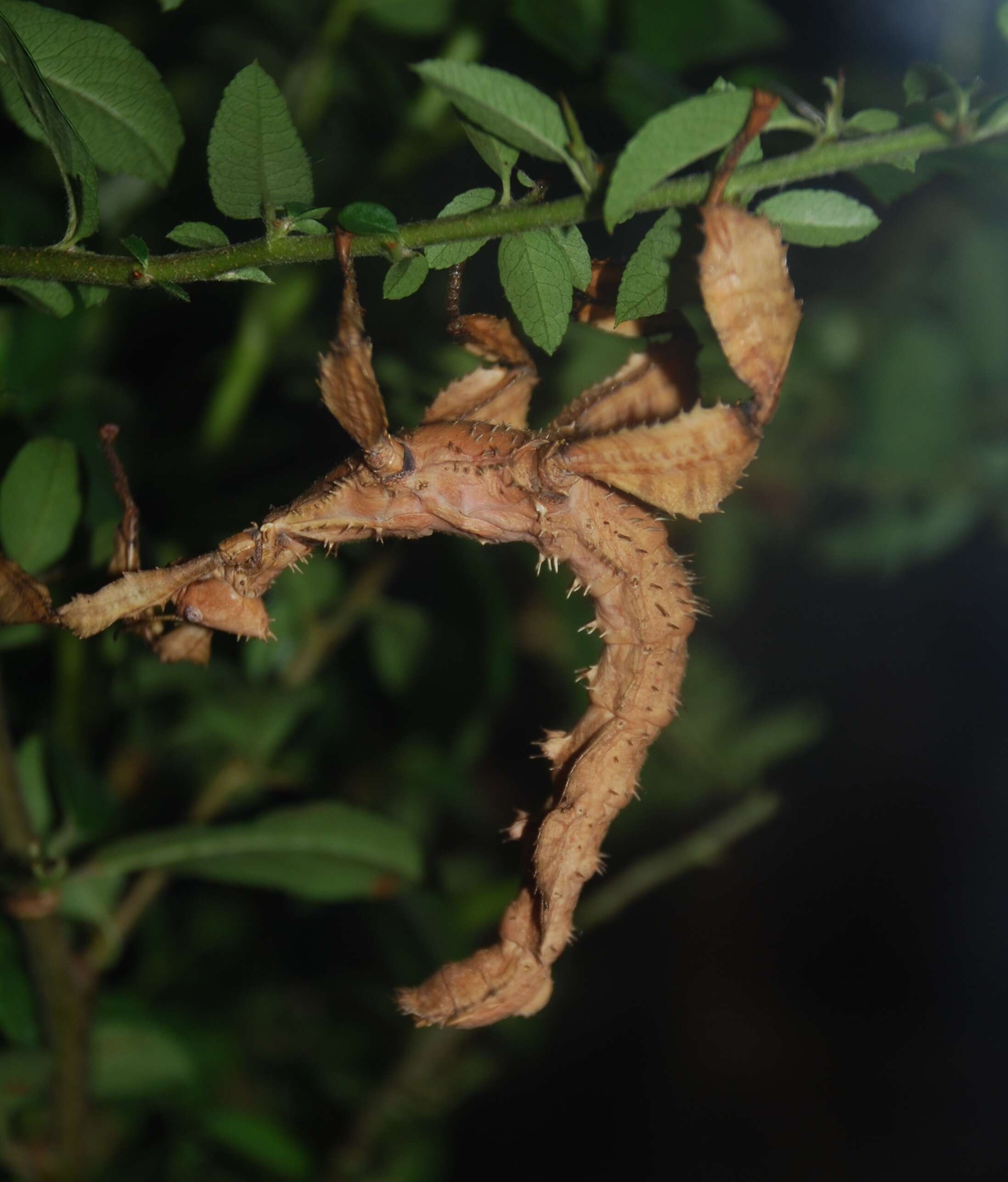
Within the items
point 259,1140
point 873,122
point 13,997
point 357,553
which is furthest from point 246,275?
point 259,1140

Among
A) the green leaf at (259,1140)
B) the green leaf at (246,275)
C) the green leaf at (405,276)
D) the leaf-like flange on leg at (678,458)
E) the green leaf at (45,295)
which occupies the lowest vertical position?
the green leaf at (259,1140)

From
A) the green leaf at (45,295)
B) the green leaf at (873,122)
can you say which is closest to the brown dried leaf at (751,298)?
the green leaf at (873,122)

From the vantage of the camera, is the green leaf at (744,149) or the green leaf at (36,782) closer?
the green leaf at (744,149)

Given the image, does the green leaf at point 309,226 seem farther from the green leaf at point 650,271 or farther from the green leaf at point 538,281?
the green leaf at point 650,271

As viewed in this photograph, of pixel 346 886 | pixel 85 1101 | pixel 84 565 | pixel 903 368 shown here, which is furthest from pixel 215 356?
pixel 903 368

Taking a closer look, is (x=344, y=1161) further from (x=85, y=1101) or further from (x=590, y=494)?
(x=590, y=494)

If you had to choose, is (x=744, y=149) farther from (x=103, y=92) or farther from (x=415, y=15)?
(x=415, y=15)

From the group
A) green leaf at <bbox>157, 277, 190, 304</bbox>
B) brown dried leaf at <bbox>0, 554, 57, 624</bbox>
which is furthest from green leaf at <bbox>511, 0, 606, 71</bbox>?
brown dried leaf at <bbox>0, 554, 57, 624</bbox>
